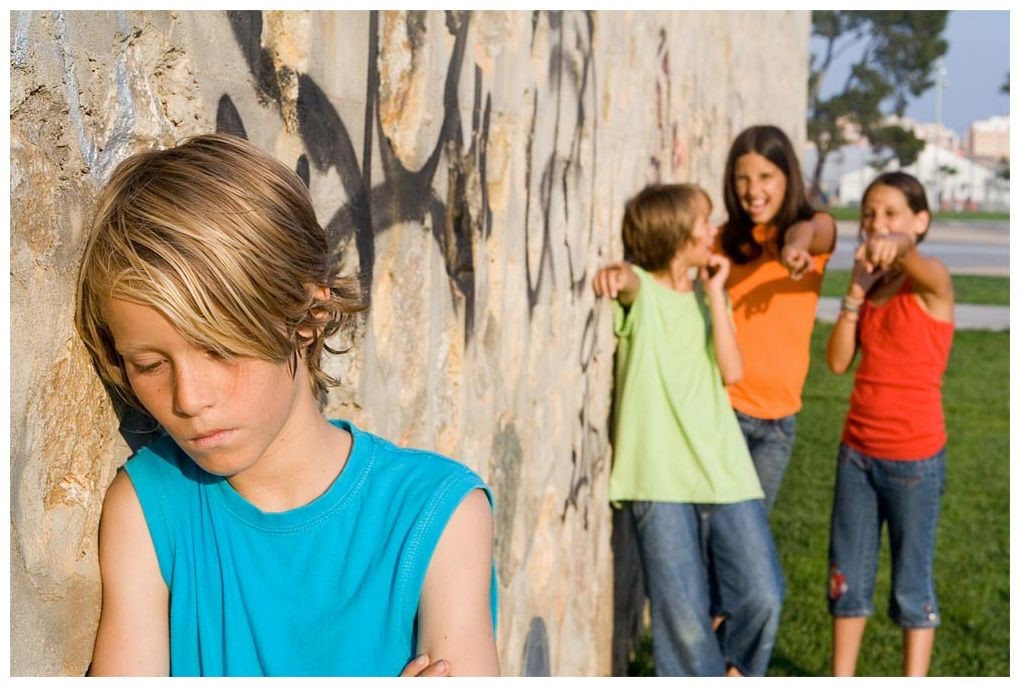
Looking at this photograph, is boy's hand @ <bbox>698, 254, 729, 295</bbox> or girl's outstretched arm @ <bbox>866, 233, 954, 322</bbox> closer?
girl's outstretched arm @ <bbox>866, 233, 954, 322</bbox>

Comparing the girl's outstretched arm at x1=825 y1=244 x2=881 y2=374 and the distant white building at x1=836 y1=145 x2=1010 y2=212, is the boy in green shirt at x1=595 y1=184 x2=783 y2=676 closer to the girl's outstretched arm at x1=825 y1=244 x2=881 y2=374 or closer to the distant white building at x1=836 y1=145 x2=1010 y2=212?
the girl's outstretched arm at x1=825 y1=244 x2=881 y2=374

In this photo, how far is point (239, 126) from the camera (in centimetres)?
193

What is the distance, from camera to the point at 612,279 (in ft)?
12.6

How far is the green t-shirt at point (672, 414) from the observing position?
3.90m

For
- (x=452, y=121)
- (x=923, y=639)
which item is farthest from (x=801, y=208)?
(x=452, y=121)

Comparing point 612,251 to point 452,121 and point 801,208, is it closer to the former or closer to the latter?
point 801,208

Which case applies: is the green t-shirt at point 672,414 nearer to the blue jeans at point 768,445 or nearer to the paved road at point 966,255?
the blue jeans at point 768,445

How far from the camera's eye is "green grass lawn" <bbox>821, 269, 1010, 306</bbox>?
1752 cm

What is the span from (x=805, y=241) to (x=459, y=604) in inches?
107

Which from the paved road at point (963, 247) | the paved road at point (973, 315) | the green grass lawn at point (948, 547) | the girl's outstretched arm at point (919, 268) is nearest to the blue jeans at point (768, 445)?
the girl's outstretched arm at point (919, 268)

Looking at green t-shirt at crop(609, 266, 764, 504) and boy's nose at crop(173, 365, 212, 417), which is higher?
boy's nose at crop(173, 365, 212, 417)

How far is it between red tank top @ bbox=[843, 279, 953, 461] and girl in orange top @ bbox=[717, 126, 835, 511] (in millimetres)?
269

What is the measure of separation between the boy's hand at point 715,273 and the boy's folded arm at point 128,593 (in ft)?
8.42

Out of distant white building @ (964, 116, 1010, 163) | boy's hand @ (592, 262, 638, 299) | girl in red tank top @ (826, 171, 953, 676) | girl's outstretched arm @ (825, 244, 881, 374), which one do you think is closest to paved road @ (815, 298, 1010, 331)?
girl's outstretched arm @ (825, 244, 881, 374)
